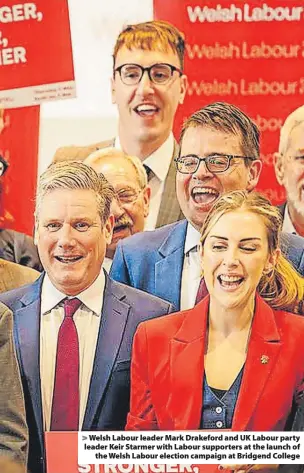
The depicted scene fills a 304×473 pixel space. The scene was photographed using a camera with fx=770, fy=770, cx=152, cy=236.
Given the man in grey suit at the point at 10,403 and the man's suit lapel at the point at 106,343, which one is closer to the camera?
the man in grey suit at the point at 10,403

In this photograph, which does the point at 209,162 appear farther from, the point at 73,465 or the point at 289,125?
the point at 73,465

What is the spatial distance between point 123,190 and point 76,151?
0.62 feet

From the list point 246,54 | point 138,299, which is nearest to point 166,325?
point 138,299

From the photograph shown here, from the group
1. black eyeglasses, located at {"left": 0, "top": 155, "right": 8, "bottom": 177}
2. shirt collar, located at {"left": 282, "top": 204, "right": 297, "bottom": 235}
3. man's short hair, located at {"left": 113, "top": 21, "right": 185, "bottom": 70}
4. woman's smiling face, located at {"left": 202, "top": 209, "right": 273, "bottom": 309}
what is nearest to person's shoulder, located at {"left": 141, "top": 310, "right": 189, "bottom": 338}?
woman's smiling face, located at {"left": 202, "top": 209, "right": 273, "bottom": 309}

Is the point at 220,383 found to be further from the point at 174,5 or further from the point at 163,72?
the point at 174,5

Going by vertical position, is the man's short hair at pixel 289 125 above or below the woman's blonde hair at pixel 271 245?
above

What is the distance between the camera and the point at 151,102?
230 centimetres

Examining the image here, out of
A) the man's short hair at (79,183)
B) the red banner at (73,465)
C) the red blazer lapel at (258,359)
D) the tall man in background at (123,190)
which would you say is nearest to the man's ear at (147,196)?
the tall man in background at (123,190)

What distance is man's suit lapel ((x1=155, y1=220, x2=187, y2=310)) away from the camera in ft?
7.56

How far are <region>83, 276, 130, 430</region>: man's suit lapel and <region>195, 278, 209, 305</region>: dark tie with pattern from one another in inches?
8.3

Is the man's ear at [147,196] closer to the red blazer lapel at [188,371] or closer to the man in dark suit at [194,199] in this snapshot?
the man in dark suit at [194,199]

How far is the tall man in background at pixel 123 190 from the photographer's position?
2.30m

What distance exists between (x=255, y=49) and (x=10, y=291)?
1040 millimetres

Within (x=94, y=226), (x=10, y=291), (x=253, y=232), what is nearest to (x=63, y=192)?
(x=94, y=226)
